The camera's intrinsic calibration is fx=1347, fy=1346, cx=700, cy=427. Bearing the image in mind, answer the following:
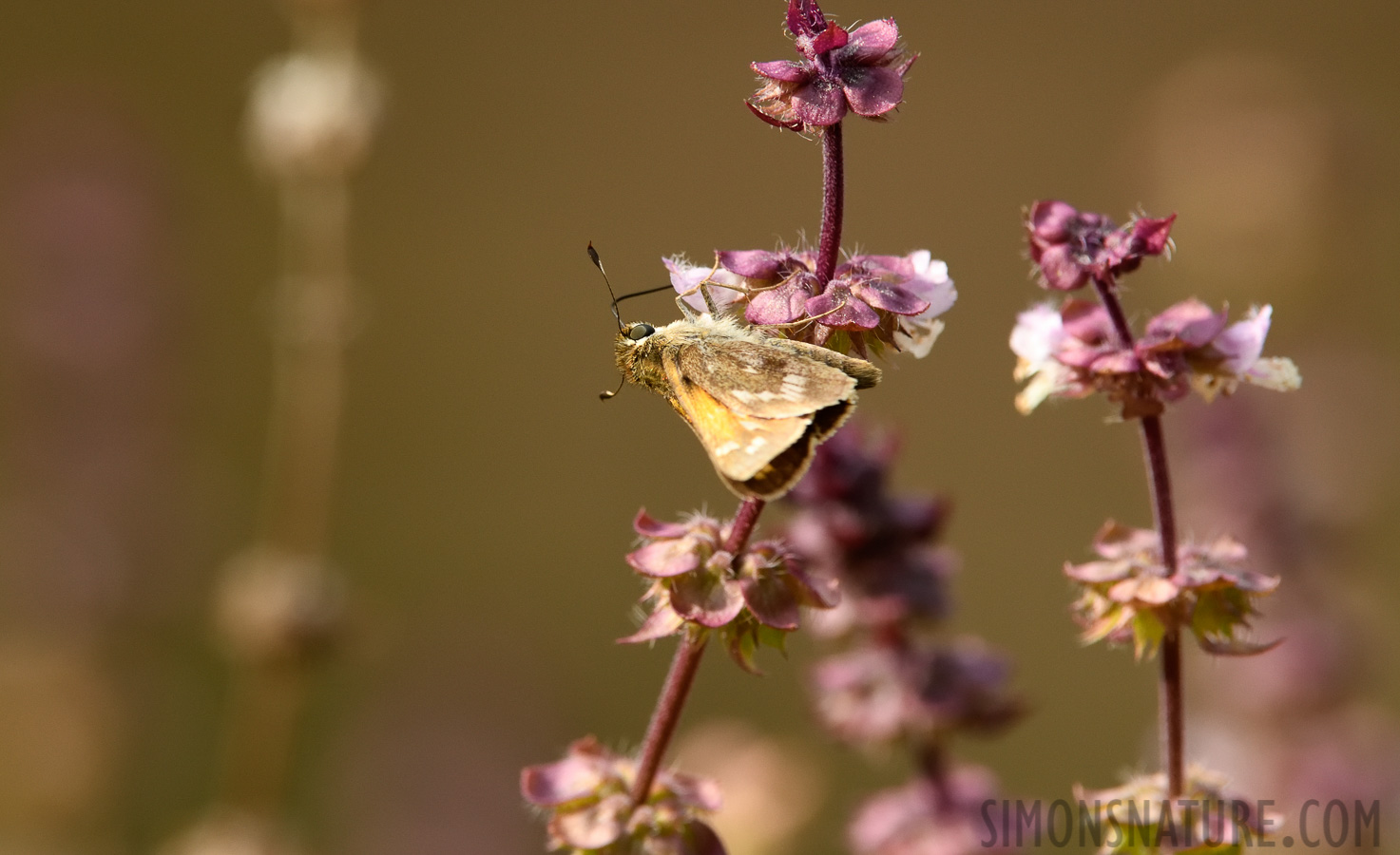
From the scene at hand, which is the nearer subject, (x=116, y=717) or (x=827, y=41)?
(x=827, y=41)

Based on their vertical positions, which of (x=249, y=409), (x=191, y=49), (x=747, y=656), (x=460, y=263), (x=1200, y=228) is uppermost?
(x=191, y=49)

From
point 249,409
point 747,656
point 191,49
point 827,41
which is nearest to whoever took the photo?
point 827,41

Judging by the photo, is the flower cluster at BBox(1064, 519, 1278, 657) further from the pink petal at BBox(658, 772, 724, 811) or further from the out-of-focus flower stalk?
the out-of-focus flower stalk

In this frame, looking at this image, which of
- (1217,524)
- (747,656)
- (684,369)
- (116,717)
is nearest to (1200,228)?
(1217,524)

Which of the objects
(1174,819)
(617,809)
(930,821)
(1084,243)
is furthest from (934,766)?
(1084,243)

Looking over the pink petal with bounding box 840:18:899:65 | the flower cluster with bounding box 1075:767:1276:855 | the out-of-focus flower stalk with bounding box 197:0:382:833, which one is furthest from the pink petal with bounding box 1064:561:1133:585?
the out-of-focus flower stalk with bounding box 197:0:382:833

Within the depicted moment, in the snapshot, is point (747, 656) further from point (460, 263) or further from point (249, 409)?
point (460, 263)
